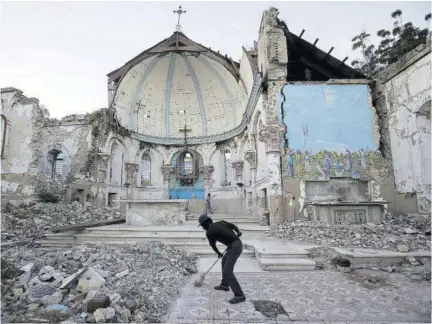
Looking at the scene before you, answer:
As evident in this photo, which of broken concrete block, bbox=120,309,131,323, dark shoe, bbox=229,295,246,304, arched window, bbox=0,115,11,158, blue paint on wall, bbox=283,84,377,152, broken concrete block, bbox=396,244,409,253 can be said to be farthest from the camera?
arched window, bbox=0,115,11,158

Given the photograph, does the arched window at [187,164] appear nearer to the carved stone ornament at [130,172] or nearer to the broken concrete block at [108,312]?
the carved stone ornament at [130,172]

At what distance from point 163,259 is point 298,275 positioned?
11.1ft

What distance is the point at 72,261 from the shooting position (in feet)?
19.5

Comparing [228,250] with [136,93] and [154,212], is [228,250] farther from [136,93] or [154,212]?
[136,93]

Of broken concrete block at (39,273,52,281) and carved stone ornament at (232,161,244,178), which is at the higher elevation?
carved stone ornament at (232,161,244,178)

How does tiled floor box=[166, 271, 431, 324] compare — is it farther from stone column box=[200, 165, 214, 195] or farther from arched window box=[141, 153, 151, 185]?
arched window box=[141, 153, 151, 185]

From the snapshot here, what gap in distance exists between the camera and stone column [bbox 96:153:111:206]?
18200 mm

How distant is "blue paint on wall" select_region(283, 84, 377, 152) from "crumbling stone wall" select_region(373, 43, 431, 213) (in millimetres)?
875

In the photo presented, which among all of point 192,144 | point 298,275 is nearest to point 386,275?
point 298,275

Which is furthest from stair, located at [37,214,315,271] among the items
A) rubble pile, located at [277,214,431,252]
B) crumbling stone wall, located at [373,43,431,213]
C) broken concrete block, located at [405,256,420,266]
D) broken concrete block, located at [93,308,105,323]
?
crumbling stone wall, located at [373,43,431,213]

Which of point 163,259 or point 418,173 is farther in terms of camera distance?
point 418,173

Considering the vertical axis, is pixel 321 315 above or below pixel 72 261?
below

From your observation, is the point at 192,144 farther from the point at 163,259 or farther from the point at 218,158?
the point at 163,259

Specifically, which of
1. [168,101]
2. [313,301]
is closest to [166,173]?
[168,101]
